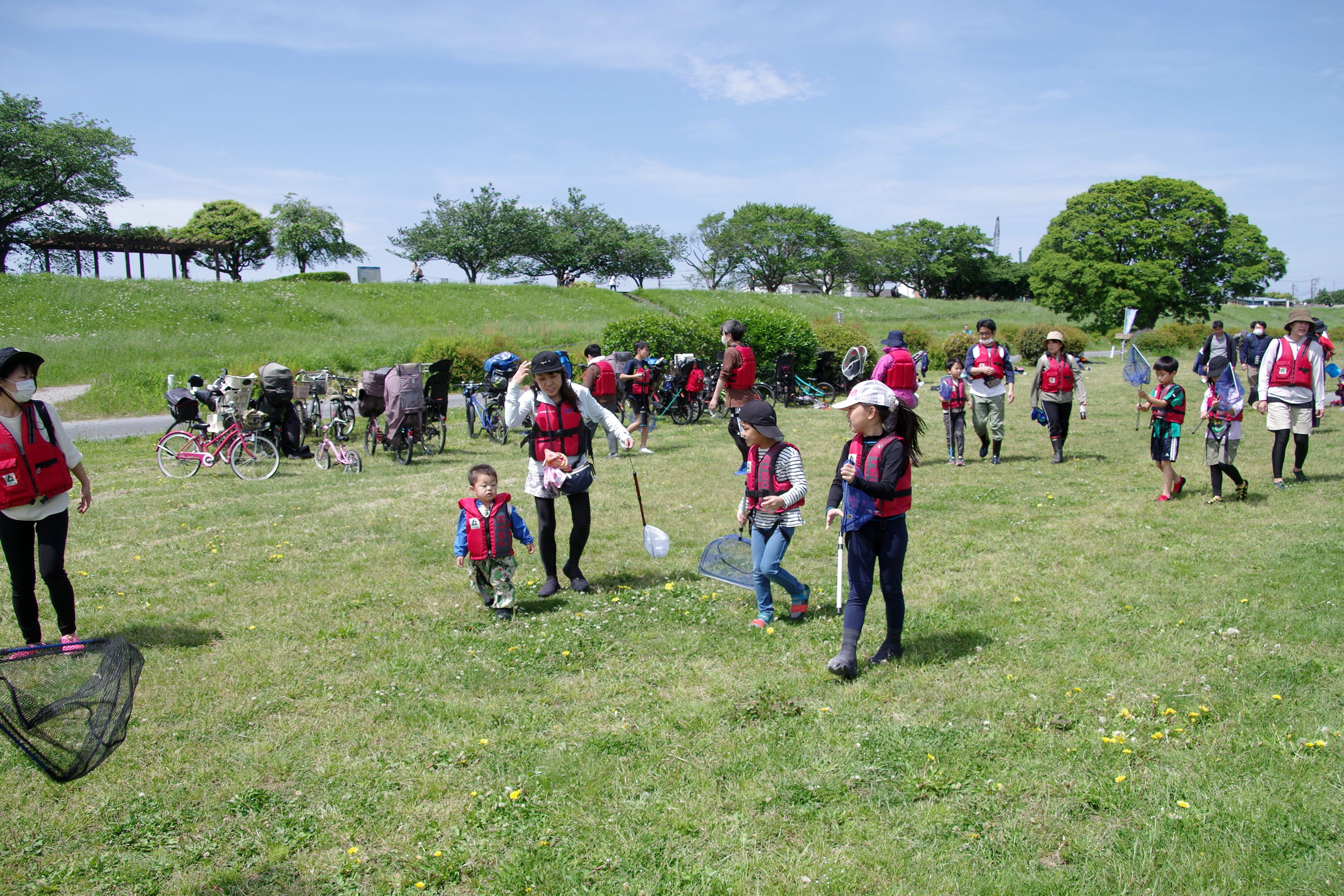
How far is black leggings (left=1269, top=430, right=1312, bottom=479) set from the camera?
31.8 feet

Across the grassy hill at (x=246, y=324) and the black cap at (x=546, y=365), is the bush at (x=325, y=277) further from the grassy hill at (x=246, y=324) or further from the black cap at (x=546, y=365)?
the black cap at (x=546, y=365)

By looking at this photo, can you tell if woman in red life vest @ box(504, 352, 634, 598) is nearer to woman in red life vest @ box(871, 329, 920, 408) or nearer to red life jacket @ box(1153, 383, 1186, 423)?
woman in red life vest @ box(871, 329, 920, 408)

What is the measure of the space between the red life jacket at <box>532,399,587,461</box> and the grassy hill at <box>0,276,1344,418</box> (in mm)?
17712

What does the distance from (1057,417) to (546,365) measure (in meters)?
8.77

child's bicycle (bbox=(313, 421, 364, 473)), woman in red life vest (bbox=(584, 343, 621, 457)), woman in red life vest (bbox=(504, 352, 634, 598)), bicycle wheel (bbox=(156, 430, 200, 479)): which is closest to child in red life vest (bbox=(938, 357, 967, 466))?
woman in red life vest (bbox=(584, 343, 621, 457))

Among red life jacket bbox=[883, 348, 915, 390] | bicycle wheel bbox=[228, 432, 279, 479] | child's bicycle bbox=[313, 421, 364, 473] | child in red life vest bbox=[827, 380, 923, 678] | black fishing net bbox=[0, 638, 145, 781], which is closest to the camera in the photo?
black fishing net bbox=[0, 638, 145, 781]

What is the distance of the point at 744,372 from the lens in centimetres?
1044

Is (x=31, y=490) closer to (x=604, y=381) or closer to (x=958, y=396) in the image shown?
(x=604, y=381)

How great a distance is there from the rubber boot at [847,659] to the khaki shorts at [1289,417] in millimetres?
7340

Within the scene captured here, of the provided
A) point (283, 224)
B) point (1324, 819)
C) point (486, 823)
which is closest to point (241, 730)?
point (486, 823)

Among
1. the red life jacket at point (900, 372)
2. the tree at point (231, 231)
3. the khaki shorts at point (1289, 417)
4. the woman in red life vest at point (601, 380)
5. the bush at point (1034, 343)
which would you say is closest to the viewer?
the khaki shorts at point (1289, 417)

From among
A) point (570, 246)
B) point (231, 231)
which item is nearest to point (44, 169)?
point (231, 231)

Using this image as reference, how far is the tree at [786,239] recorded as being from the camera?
8256cm

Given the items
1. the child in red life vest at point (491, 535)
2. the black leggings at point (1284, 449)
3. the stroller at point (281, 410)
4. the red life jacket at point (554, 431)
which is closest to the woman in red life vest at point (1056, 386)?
the black leggings at point (1284, 449)
